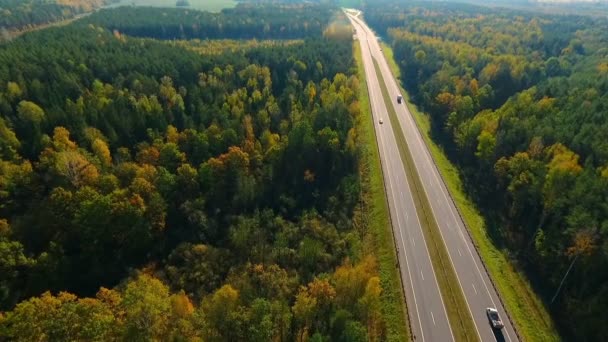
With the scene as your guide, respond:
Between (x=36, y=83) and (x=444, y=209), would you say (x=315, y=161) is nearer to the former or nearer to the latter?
(x=444, y=209)

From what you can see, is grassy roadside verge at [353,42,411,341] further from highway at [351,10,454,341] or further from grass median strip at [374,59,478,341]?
grass median strip at [374,59,478,341]

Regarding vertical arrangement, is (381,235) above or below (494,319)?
above

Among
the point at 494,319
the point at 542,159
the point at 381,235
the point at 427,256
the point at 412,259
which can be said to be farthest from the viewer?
the point at 542,159

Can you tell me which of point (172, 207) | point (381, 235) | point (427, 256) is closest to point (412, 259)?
point (427, 256)

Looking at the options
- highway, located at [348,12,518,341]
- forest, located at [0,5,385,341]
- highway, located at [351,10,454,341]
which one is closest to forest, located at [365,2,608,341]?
highway, located at [348,12,518,341]

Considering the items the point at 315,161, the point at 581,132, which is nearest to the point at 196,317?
the point at 315,161

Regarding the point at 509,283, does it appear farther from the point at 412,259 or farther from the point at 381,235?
the point at 381,235

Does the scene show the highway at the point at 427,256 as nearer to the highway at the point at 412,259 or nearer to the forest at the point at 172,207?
the highway at the point at 412,259
